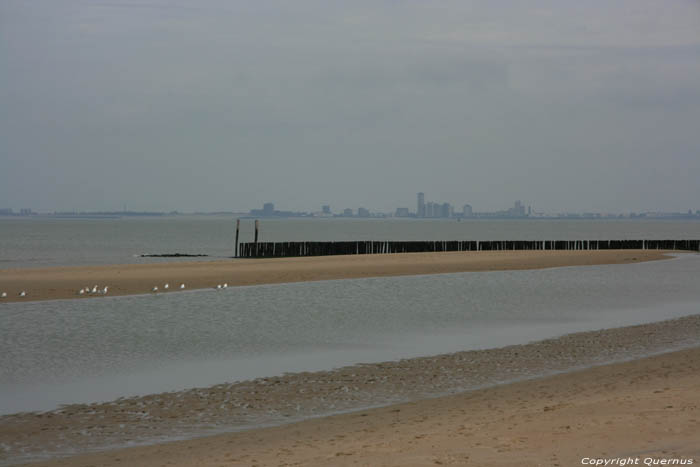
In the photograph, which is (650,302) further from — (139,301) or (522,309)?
(139,301)

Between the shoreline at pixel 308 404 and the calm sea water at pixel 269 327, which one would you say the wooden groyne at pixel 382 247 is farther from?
the shoreline at pixel 308 404

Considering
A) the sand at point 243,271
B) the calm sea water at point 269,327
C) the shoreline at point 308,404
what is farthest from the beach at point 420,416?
the sand at point 243,271

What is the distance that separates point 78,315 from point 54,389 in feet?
34.2

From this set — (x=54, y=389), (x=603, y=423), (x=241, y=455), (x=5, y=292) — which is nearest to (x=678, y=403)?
(x=603, y=423)

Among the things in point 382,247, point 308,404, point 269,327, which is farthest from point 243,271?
point 308,404

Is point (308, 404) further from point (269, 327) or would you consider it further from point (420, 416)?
point (269, 327)

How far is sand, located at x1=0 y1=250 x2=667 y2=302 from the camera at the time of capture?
3103 centimetres

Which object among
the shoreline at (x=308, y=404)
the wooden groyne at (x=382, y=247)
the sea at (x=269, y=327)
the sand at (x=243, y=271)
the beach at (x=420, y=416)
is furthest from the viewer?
the wooden groyne at (x=382, y=247)

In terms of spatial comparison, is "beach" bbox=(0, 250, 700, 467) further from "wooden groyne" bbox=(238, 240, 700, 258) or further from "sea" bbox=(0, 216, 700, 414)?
"wooden groyne" bbox=(238, 240, 700, 258)

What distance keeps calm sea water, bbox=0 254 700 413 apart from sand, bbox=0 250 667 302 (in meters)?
2.70

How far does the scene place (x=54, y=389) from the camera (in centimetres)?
1273

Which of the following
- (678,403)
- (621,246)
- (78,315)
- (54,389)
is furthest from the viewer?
(621,246)

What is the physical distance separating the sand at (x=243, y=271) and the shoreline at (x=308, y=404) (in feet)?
55.7

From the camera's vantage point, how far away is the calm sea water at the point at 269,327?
14070mm
